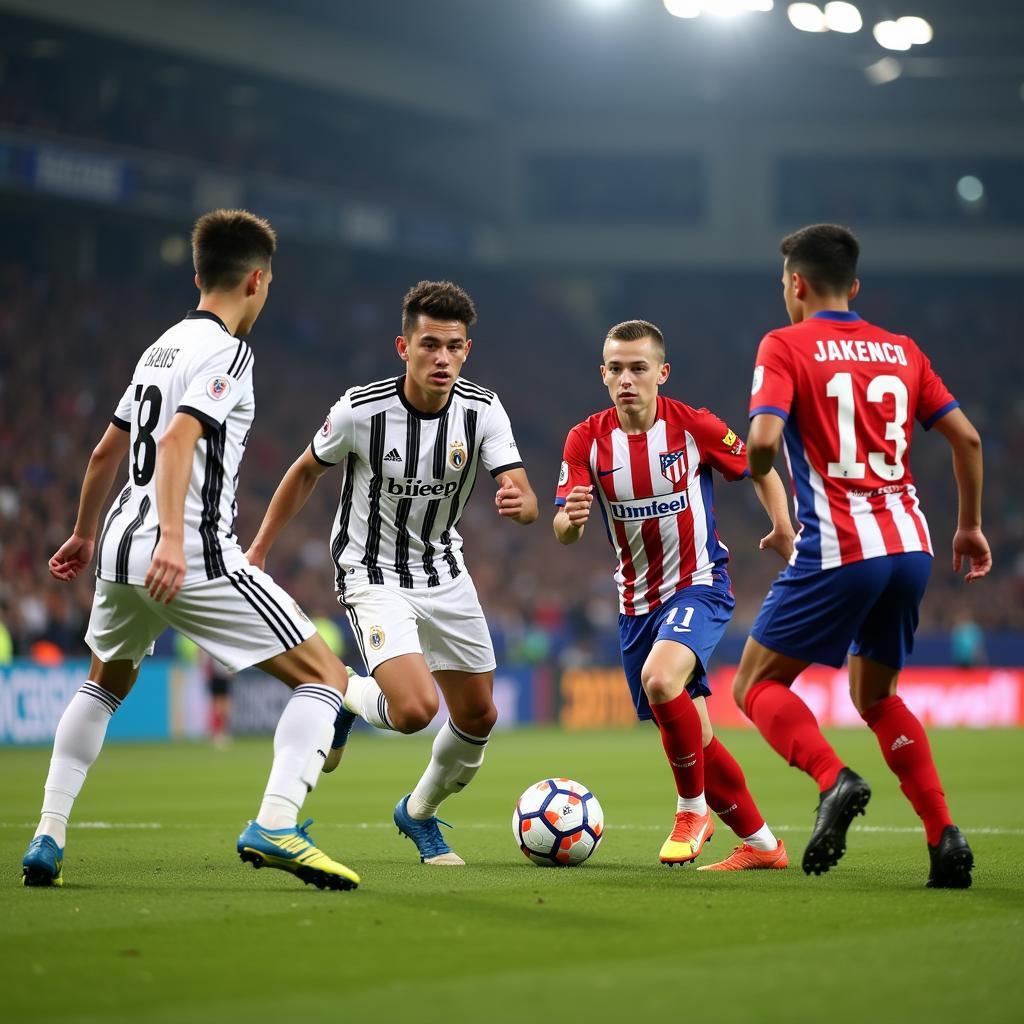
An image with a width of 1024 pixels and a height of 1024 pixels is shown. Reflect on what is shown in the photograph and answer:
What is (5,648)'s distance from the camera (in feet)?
62.1

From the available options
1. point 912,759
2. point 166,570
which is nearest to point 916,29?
point 912,759

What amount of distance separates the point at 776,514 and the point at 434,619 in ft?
5.29

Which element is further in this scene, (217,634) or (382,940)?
(217,634)

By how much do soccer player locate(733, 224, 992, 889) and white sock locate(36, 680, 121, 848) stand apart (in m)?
2.45

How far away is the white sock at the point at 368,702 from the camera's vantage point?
710cm

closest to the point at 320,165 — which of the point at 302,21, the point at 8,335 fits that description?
the point at 302,21

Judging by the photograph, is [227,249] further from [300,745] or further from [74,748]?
[74,748]

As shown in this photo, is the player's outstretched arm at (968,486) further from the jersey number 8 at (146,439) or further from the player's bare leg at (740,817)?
the jersey number 8 at (146,439)

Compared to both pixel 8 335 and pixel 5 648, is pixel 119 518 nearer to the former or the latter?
pixel 5 648

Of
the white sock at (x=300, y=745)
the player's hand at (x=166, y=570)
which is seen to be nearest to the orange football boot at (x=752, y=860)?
the white sock at (x=300, y=745)

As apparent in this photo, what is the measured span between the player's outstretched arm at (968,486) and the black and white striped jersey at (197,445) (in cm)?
262

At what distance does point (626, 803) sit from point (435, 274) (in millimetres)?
29226

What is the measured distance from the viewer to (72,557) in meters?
6.39

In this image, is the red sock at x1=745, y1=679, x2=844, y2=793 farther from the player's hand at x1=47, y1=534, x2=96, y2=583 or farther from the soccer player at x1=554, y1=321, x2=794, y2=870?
the player's hand at x1=47, y1=534, x2=96, y2=583
